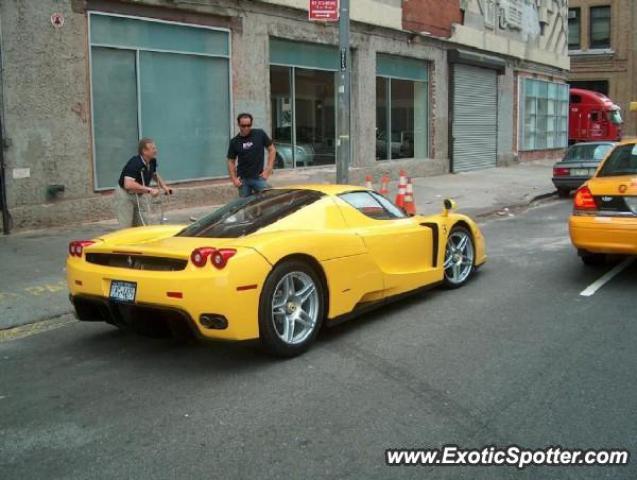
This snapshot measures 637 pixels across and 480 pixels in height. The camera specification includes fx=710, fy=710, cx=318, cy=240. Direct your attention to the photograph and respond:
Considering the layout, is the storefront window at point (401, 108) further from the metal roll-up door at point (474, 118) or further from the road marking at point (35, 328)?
the road marking at point (35, 328)

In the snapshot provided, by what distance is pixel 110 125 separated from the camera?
11.8m

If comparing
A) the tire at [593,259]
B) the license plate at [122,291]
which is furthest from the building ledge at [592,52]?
the license plate at [122,291]

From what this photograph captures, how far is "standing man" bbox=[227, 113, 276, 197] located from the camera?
9969mm

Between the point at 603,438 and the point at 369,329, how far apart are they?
2495mm

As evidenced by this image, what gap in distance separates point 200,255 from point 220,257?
0.14 m

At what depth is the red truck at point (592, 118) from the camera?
3081 centimetres

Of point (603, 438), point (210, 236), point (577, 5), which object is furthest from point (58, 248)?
point (577, 5)

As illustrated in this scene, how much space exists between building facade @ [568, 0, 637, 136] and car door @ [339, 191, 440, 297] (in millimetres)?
38994

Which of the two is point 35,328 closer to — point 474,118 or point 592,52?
point 474,118

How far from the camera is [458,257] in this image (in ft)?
24.5

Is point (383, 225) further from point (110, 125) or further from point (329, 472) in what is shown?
point (110, 125)

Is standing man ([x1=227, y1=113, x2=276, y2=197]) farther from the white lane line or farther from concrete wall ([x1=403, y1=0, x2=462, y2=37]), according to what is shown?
concrete wall ([x1=403, y1=0, x2=462, y2=37])

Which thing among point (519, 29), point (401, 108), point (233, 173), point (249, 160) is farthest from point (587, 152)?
point (519, 29)

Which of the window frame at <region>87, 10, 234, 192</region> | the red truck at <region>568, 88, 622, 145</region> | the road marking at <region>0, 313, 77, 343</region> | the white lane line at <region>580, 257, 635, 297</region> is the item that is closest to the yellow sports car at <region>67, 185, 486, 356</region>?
the road marking at <region>0, 313, 77, 343</region>
